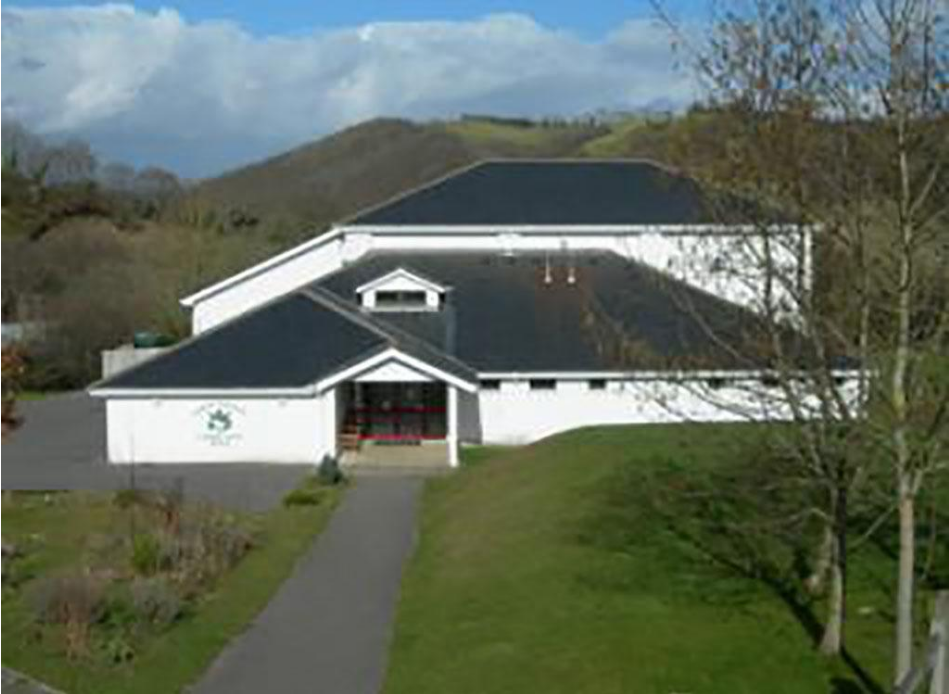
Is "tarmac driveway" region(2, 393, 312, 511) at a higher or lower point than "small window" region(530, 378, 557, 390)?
lower

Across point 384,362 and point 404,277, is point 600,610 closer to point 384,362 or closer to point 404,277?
point 384,362

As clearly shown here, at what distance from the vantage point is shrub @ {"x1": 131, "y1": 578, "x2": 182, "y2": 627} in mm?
18734

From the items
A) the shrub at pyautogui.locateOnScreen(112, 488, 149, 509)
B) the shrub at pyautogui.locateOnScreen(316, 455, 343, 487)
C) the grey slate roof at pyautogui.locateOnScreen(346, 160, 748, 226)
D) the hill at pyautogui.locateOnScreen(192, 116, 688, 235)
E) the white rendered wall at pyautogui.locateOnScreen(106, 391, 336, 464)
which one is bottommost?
the shrub at pyautogui.locateOnScreen(112, 488, 149, 509)

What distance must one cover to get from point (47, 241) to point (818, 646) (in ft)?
172

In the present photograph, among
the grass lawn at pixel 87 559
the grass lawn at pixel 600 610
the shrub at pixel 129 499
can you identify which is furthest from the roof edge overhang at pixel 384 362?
the grass lawn at pixel 600 610

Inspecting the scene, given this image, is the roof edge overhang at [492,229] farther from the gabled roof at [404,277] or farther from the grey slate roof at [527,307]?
the gabled roof at [404,277]

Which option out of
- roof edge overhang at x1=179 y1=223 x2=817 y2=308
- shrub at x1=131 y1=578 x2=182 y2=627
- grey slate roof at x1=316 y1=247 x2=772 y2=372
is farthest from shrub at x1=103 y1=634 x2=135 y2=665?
roof edge overhang at x1=179 y1=223 x2=817 y2=308

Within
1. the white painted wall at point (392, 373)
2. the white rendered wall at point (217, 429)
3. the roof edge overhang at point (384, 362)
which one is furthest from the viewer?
the white rendered wall at point (217, 429)

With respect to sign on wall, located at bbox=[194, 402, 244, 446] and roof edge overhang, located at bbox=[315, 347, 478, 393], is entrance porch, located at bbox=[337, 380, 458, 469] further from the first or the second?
sign on wall, located at bbox=[194, 402, 244, 446]

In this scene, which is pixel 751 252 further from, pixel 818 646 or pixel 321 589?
pixel 321 589

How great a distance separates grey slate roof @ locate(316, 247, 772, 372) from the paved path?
29.5 ft

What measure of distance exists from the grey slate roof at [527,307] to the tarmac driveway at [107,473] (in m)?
6.26

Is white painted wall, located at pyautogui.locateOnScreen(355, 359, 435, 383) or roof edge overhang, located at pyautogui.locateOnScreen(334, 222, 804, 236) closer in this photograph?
white painted wall, located at pyautogui.locateOnScreen(355, 359, 435, 383)

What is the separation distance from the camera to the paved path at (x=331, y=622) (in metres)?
16.3
